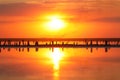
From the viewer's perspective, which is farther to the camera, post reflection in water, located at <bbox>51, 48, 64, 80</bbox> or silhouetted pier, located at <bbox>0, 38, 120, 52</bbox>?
silhouetted pier, located at <bbox>0, 38, 120, 52</bbox>

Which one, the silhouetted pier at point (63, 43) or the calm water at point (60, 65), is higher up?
the silhouetted pier at point (63, 43)

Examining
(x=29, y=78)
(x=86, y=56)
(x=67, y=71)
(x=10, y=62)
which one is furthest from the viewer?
(x=86, y=56)

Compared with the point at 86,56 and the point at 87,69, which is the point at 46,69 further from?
the point at 86,56

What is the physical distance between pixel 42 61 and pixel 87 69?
8715 millimetres

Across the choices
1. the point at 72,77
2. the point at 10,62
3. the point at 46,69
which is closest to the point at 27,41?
the point at 10,62

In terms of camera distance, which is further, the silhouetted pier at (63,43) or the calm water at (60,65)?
the silhouetted pier at (63,43)

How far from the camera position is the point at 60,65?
64.7 meters

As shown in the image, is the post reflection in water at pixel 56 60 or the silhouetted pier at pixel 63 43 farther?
the silhouetted pier at pixel 63 43

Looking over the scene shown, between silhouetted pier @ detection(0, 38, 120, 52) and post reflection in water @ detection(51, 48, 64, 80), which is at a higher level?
silhouetted pier @ detection(0, 38, 120, 52)

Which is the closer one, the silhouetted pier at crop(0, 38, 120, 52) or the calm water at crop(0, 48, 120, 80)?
the calm water at crop(0, 48, 120, 80)

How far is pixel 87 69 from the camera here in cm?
6069

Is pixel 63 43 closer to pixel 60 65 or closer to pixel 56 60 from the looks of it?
pixel 56 60

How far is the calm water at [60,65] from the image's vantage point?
55747 mm

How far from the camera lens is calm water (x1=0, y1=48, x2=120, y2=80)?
55747 millimetres
